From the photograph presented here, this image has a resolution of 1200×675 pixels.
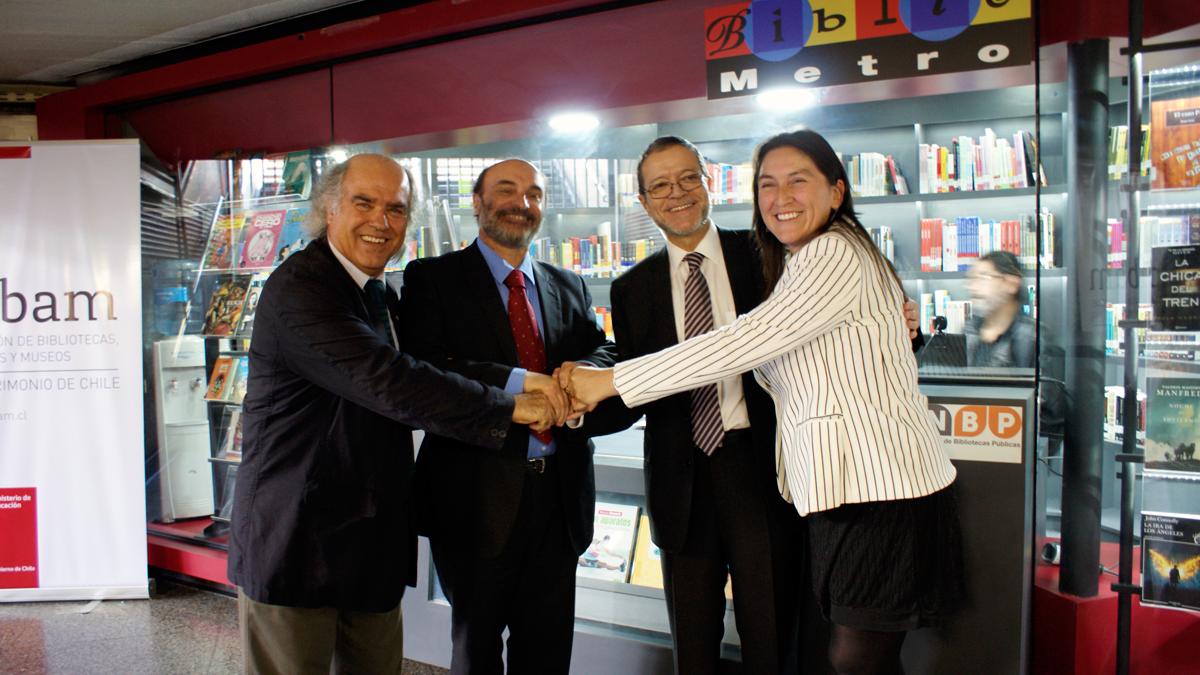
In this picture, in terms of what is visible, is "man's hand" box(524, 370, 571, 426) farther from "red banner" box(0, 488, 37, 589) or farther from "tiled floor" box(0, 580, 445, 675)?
"red banner" box(0, 488, 37, 589)

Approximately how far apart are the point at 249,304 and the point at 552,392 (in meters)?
3.08

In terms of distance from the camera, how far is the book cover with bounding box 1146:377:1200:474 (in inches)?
96.5

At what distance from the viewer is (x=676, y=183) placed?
7.41ft

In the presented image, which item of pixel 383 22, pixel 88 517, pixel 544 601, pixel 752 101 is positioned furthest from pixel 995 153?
pixel 88 517

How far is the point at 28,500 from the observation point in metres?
4.25

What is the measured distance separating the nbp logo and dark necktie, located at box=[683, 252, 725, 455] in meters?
0.80

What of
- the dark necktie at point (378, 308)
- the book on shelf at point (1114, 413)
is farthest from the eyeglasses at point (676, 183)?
the book on shelf at point (1114, 413)

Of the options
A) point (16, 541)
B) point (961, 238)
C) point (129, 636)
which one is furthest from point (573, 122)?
point (16, 541)

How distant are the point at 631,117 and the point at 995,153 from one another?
110 inches

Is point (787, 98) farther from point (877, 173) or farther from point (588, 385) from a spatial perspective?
point (877, 173)

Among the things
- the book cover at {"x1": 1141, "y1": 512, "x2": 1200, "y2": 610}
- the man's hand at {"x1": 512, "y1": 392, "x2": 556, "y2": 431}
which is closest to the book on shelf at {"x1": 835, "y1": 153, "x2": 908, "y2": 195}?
the book cover at {"x1": 1141, "y1": 512, "x2": 1200, "y2": 610}

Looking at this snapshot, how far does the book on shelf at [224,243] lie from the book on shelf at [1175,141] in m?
4.45

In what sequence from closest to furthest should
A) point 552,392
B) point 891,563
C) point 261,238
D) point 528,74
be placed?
1. point 891,563
2. point 552,392
3. point 528,74
4. point 261,238

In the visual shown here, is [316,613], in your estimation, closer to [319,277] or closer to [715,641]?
[319,277]
